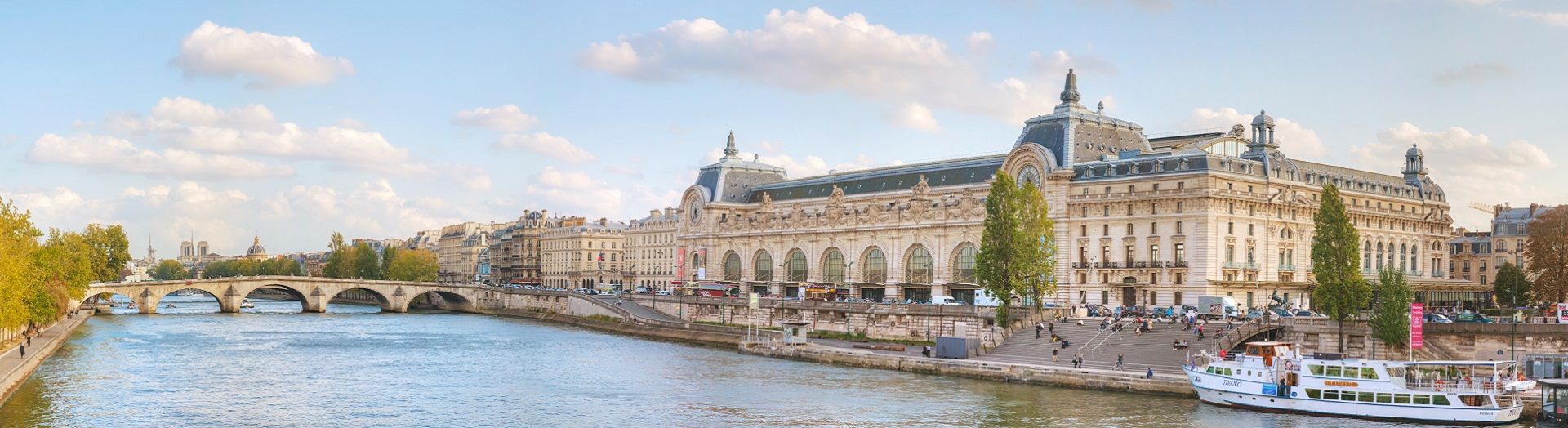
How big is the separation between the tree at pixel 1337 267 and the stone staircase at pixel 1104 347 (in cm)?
613

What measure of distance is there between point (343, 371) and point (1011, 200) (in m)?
38.5

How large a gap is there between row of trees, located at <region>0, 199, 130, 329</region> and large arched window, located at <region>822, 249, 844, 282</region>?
2394 inches

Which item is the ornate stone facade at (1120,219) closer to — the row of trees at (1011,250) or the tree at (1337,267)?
the row of trees at (1011,250)

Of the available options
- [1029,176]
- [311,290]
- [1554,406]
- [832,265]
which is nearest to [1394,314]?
[1554,406]

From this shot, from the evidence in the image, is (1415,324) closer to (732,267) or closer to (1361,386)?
(1361,386)

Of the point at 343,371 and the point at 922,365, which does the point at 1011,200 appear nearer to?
the point at 922,365

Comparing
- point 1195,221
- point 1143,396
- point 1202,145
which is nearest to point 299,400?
point 1143,396

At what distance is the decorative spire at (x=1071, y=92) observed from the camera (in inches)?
4419

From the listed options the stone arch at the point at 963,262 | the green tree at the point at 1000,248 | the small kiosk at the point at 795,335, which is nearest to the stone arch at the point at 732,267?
the stone arch at the point at 963,262

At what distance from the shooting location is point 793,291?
13388 centimetres

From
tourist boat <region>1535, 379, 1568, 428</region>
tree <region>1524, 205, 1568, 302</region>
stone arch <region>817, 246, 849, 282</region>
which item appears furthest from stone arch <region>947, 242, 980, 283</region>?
tourist boat <region>1535, 379, 1568, 428</region>

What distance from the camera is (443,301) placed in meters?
166

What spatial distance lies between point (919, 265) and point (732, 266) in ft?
101

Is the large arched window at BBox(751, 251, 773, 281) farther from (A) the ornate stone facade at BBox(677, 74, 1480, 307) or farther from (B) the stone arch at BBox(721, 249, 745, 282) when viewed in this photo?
(B) the stone arch at BBox(721, 249, 745, 282)
